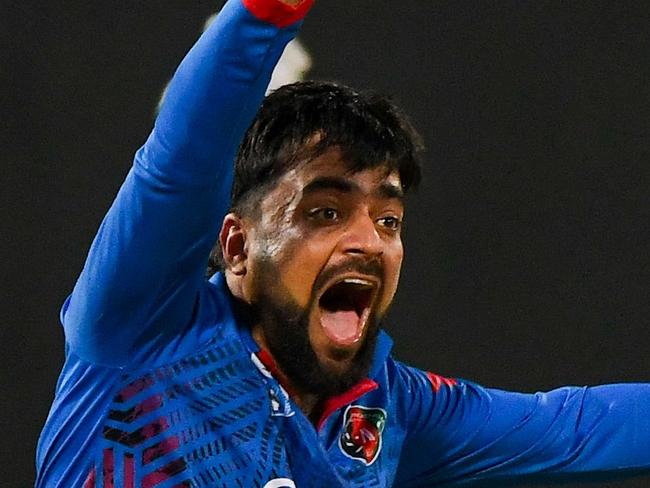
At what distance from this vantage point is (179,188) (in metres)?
1.04

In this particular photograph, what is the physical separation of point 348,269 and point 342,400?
16 cm

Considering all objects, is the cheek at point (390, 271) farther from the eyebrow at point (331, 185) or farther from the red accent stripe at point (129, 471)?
the red accent stripe at point (129, 471)

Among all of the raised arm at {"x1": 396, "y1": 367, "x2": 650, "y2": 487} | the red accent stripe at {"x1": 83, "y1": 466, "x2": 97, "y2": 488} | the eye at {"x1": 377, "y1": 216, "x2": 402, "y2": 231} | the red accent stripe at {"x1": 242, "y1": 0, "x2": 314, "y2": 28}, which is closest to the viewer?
the red accent stripe at {"x1": 242, "y1": 0, "x2": 314, "y2": 28}

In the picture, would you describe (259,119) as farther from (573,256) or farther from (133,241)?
(573,256)

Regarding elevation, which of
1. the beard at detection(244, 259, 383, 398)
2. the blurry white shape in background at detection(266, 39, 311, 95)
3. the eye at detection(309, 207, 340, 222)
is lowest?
the beard at detection(244, 259, 383, 398)

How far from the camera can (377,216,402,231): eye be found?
131 centimetres

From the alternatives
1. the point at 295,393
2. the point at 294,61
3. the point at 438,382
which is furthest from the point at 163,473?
the point at 294,61

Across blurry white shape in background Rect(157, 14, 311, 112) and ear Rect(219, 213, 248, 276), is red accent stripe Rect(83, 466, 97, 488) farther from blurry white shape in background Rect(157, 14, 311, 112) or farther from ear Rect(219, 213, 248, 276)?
blurry white shape in background Rect(157, 14, 311, 112)

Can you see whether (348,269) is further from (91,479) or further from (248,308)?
(91,479)

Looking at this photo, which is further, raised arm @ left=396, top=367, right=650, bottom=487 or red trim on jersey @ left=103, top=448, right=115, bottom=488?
raised arm @ left=396, top=367, right=650, bottom=487

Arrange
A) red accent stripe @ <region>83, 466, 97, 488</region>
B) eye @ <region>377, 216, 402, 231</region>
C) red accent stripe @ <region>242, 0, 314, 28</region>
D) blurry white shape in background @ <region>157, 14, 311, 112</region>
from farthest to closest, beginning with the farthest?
blurry white shape in background @ <region>157, 14, 311, 112</region> < eye @ <region>377, 216, 402, 231</region> < red accent stripe @ <region>83, 466, 97, 488</region> < red accent stripe @ <region>242, 0, 314, 28</region>

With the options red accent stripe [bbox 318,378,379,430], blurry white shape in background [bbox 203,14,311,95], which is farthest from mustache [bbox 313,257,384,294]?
blurry white shape in background [bbox 203,14,311,95]

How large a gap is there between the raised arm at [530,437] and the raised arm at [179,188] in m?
0.45

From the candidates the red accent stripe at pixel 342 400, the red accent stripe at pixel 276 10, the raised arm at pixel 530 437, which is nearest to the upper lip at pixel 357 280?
the red accent stripe at pixel 342 400
